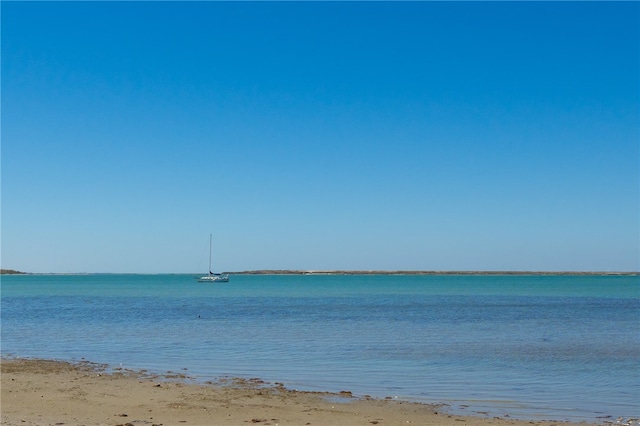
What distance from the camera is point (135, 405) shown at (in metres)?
14.9

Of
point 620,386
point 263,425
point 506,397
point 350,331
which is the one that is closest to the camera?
point 263,425

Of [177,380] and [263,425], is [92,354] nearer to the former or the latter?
[177,380]

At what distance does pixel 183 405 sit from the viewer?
15.0 m

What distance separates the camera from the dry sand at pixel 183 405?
44.1 feet

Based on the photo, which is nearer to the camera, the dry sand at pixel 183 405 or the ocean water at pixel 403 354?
the dry sand at pixel 183 405

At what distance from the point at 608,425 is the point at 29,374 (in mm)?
16020

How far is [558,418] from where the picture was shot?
14609 mm

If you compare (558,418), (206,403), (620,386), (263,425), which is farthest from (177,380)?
(620,386)

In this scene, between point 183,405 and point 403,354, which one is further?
point 403,354

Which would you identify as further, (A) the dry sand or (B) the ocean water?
(B) the ocean water

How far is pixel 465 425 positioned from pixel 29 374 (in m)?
13.3

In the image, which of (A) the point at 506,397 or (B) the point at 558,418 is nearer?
(B) the point at 558,418

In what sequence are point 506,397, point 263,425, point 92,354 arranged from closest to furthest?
1. point 263,425
2. point 506,397
3. point 92,354

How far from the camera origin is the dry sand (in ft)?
44.1
